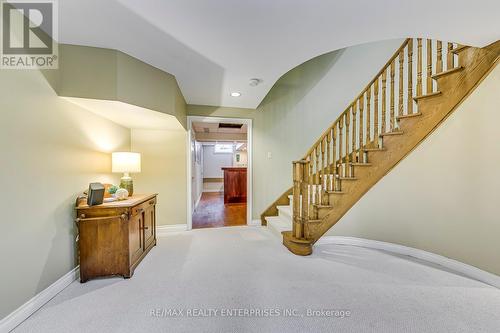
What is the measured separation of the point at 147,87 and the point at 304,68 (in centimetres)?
295

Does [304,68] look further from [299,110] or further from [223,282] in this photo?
[223,282]

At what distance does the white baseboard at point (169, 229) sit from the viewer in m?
3.28

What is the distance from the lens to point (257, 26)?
151cm

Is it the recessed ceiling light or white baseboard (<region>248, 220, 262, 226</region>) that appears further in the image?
white baseboard (<region>248, 220, 262, 226</region>)

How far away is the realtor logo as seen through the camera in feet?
4.50

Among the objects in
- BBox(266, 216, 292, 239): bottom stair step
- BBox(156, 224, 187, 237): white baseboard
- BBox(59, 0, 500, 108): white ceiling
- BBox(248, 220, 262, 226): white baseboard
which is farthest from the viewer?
BBox(248, 220, 262, 226): white baseboard

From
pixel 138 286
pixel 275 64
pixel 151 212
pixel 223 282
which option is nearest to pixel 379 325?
pixel 223 282

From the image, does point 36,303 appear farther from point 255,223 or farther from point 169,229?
point 255,223

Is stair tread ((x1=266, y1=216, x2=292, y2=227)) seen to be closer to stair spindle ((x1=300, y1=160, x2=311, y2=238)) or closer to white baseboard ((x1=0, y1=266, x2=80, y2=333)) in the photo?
stair spindle ((x1=300, y1=160, x2=311, y2=238))

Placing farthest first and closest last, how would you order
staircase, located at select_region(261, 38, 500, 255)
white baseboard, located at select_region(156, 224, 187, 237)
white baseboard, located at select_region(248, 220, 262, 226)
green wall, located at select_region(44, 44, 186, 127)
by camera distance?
white baseboard, located at select_region(248, 220, 262, 226), white baseboard, located at select_region(156, 224, 187, 237), staircase, located at select_region(261, 38, 500, 255), green wall, located at select_region(44, 44, 186, 127)

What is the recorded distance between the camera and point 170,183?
336 centimetres

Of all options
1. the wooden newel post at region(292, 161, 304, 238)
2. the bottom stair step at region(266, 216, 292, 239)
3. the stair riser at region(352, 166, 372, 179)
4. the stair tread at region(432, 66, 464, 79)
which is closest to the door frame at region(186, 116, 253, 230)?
the bottom stair step at region(266, 216, 292, 239)

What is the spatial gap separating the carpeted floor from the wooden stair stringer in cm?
69

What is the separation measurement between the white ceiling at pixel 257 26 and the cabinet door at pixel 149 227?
1848 millimetres
